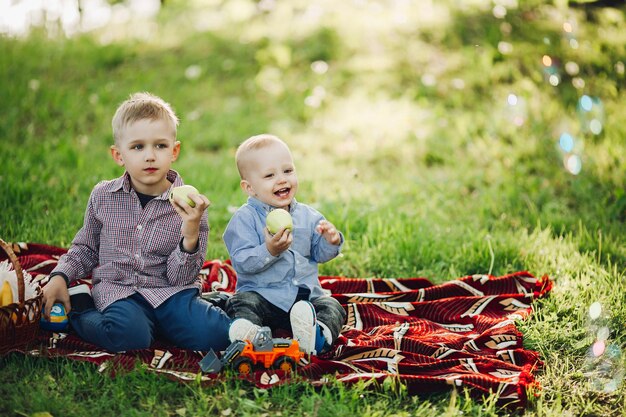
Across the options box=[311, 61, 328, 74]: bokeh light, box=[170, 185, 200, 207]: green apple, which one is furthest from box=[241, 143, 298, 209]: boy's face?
box=[311, 61, 328, 74]: bokeh light

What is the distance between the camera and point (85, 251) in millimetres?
Answer: 3240

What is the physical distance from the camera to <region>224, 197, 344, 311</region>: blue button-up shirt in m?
3.14

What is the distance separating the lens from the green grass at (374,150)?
108 inches

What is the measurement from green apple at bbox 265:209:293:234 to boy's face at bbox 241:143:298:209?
0.74ft

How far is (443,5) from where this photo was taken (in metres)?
7.40

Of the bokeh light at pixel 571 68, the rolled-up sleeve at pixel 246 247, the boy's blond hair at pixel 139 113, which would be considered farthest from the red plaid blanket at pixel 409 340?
the bokeh light at pixel 571 68

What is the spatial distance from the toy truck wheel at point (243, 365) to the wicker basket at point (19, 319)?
2.79 ft

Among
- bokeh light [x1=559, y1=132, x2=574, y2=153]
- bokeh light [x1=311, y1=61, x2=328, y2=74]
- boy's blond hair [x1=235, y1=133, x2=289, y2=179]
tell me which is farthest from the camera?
bokeh light [x1=311, y1=61, x2=328, y2=74]

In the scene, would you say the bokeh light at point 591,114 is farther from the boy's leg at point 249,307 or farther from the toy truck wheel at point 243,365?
the toy truck wheel at point 243,365

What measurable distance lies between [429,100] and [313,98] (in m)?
1.04

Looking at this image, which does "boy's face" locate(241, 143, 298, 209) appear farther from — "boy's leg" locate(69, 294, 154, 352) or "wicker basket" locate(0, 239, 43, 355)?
"wicker basket" locate(0, 239, 43, 355)

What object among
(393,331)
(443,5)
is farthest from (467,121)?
(393,331)

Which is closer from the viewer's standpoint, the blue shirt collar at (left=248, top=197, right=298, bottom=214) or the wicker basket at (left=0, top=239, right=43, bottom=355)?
the wicker basket at (left=0, top=239, right=43, bottom=355)

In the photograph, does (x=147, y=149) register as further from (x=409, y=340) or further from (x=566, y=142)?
(x=566, y=142)
